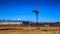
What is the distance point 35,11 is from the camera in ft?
126

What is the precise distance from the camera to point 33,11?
3853 centimetres

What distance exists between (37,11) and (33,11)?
943 mm

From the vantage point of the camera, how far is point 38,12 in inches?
1521

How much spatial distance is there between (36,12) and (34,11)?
0.61m

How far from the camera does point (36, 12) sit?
128 ft

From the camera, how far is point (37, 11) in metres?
38.1

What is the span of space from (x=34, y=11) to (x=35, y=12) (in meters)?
0.53

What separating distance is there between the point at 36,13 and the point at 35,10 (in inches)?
63.2

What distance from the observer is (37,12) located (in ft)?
127

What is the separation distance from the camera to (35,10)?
3812cm

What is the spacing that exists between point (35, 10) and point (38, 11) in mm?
655

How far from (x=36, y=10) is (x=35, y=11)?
62 centimetres

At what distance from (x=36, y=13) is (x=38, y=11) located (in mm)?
1561

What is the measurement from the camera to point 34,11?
3853cm
